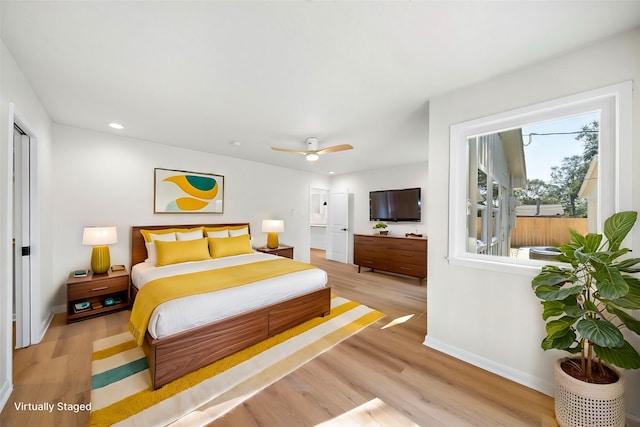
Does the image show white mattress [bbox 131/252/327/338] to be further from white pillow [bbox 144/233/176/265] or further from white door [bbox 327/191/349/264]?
white door [bbox 327/191/349/264]

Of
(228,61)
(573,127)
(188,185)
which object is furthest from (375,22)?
(188,185)

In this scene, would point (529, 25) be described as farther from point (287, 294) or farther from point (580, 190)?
point (287, 294)

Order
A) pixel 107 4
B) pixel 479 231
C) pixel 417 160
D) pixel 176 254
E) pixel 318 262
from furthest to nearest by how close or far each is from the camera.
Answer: pixel 318 262 → pixel 417 160 → pixel 176 254 → pixel 479 231 → pixel 107 4

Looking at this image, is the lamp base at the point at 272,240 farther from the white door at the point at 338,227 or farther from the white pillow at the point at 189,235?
the white door at the point at 338,227

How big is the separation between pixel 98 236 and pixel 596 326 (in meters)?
4.64

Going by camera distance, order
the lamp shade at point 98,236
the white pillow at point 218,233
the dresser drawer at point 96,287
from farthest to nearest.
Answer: the white pillow at point 218,233 < the lamp shade at point 98,236 < the dresser drawer at point 96,287

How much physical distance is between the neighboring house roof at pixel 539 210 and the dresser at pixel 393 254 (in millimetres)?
2394

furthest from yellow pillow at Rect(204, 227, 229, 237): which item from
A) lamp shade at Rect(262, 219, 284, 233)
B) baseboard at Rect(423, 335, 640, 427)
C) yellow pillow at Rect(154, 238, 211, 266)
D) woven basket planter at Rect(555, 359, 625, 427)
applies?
woven basket planter at Rect(555, 359, 625, 427)

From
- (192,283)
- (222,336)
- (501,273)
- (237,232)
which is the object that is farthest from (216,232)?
(501,273)

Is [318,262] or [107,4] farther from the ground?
[107,4]

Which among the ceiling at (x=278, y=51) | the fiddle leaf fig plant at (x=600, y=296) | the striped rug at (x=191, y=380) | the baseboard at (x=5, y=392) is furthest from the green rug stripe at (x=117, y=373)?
the fiddle leaf fig plant at (x=600, y=296)

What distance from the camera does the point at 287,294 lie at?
2.72m

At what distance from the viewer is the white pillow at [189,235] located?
372cm

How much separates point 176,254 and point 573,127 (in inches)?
168
